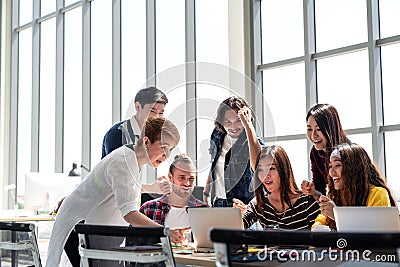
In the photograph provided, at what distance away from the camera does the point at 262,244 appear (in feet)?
4.42

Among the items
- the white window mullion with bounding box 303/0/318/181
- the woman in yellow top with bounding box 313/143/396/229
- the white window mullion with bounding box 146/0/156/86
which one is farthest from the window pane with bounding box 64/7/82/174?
the woman in yellow top with bounding box 313/143/396/229

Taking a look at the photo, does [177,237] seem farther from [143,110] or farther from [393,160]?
[393,160]

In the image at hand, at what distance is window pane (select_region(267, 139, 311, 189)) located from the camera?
443 centimetres

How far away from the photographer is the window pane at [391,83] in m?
4.01

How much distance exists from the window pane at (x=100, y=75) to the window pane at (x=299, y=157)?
87.7 inches

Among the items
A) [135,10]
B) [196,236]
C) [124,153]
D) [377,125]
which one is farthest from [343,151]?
[135,10]

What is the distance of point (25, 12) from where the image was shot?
762 cm

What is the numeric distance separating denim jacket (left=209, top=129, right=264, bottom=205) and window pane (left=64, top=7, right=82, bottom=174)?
154 inches

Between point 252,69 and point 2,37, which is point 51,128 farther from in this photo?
point 252,69

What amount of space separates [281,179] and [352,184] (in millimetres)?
305

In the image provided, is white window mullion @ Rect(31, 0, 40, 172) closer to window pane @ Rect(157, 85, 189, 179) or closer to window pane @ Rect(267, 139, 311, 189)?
window pane @ Rect(267, 139, 311, 189)

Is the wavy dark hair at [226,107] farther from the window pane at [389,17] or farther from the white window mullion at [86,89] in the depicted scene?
the white window mullion at [86,89]

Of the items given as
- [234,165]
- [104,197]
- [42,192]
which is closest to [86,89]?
[42,192]

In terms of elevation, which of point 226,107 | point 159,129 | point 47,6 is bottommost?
point 159,129
